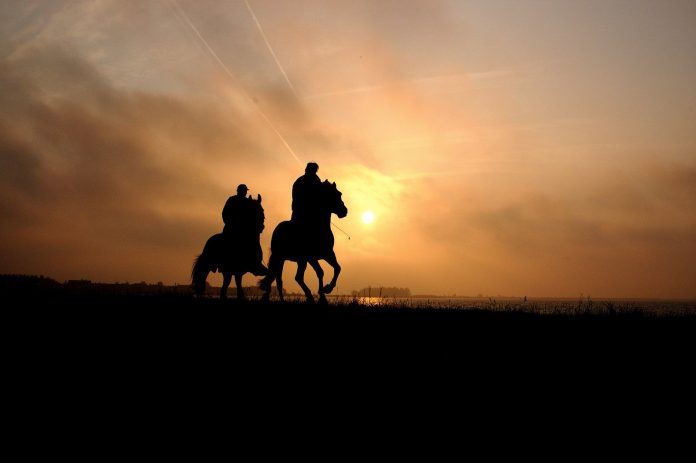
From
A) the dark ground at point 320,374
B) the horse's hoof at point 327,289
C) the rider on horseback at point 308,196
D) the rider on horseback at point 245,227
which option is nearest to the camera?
the dark ground at point 320,374

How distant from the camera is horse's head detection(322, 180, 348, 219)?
15633mm

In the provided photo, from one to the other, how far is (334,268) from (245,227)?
302 centimetres

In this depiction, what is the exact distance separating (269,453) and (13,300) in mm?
9779

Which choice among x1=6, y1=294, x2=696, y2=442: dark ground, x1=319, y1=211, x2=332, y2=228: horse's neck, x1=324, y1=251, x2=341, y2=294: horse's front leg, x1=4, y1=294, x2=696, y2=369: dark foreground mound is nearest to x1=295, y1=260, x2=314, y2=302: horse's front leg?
x1=324, y1=251, x2=341, y2=294: horse's front leg

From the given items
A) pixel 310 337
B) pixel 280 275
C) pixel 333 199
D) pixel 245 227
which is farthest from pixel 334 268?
pixel 310 337

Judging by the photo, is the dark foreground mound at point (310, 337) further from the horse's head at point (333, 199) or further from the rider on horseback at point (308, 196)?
the horse's head at point (333, 199)

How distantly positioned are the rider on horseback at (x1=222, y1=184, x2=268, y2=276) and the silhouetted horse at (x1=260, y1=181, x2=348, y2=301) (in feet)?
2.76

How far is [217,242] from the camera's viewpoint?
56.4ft

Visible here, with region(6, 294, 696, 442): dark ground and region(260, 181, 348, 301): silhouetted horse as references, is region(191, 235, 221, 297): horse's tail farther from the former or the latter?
region(6, 294, 696, 442): dark ground

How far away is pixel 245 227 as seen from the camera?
16500mm

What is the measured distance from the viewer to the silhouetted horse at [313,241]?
15.4 metres

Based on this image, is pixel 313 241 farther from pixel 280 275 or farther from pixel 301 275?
pixel 280 275

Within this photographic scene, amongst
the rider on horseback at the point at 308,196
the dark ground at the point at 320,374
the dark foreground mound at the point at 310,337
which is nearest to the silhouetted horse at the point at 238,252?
the rider on horseback at the point at 308,196

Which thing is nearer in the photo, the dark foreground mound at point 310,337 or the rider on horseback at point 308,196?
the dark foreground mound at point 310,337
